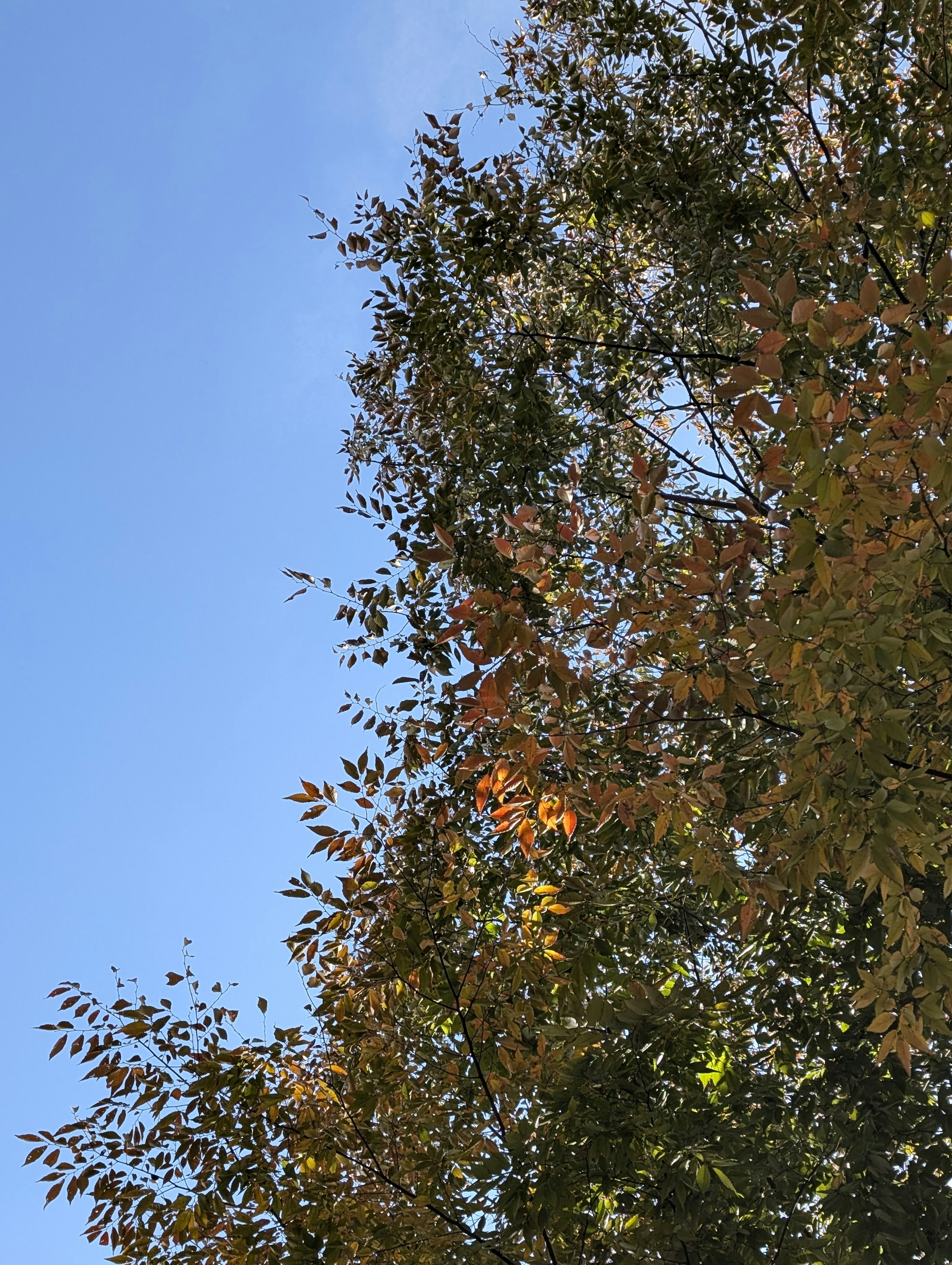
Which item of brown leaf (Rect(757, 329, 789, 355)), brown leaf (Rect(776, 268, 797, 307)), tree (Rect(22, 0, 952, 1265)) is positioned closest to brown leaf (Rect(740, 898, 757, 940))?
tree (Rect(22, 0, 952, 1265))

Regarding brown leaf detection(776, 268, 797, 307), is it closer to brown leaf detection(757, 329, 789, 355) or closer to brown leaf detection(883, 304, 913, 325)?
brown leaf detection(757, 329, 789, 355)

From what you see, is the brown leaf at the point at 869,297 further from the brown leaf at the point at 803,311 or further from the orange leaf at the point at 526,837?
the orange leaf at the point at 526,837

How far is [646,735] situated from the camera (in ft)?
12.8

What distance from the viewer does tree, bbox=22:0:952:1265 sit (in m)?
2.37

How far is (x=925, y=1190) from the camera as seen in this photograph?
3402mm

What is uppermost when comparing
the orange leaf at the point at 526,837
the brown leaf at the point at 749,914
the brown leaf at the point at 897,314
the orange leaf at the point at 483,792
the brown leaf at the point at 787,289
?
the brown leaf at the point at 787,289

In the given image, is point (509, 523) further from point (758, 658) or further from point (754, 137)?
point (754, 137)

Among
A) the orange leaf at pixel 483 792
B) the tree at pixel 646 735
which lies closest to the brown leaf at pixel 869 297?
the tree at pixel 646 735

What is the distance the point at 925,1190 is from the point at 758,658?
252cm

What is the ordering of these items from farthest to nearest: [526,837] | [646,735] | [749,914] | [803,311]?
[646,735] < [526,837] < [749,914] < [803,311]

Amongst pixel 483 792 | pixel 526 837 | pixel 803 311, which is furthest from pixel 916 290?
pixel 526 837

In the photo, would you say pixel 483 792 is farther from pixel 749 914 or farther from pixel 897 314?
pixel 897 314

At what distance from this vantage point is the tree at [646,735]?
2.37 m

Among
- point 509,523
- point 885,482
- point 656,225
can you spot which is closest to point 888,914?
point 885,482
